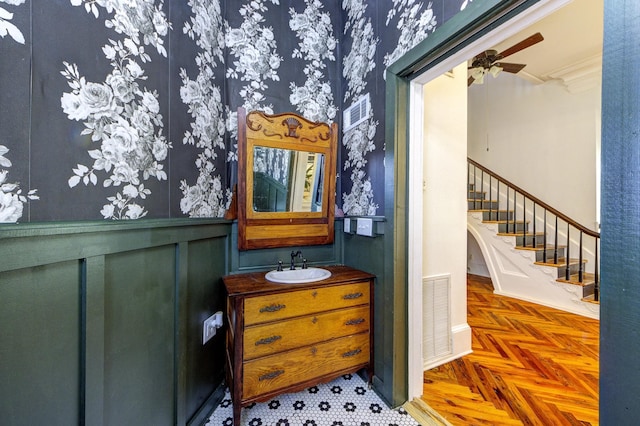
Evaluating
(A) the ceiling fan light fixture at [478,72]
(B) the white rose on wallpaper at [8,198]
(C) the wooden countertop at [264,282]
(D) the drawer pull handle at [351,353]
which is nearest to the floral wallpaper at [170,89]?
(B) the white rose on wallpaper at [8,198]

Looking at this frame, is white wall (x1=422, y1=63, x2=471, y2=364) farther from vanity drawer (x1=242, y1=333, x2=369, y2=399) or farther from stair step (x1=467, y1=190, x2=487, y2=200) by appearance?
stair step (x1=467, y1=190, x2=487, y2=200)

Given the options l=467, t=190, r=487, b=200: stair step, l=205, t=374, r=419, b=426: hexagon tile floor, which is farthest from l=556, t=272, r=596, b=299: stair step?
l=205, t=374, r=419, b=426: hexagon tile floor

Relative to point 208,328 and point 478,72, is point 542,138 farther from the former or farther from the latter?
point 208,328

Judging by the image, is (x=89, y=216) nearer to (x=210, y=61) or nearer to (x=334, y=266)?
(x=210, y=61)

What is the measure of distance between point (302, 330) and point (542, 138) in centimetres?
495

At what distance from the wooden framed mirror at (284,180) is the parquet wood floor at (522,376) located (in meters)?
1.31

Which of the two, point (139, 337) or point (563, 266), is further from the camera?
point (563, 266)

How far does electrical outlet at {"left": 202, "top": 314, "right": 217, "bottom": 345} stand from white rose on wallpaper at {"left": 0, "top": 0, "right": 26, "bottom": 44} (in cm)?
133

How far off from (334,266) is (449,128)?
1448 mm

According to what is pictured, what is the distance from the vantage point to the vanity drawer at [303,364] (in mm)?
1354

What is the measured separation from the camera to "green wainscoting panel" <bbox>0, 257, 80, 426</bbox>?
0.61m

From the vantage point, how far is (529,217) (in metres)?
4.21

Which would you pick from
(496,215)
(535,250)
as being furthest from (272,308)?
(496,215)

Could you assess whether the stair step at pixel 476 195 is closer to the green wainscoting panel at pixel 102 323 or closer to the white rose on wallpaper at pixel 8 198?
the green wainscoting panel at pixel 102 323
